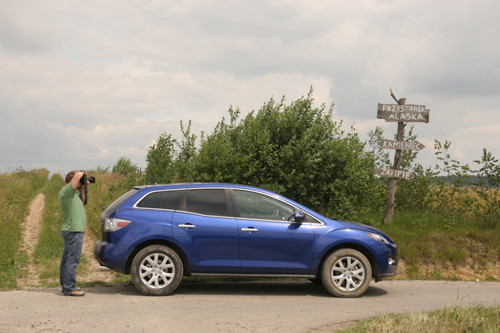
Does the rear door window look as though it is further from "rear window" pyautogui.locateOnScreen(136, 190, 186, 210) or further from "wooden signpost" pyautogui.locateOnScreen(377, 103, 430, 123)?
"wooden signpost" pyautogui.locateOnScreen(377, 103, 430, 123)

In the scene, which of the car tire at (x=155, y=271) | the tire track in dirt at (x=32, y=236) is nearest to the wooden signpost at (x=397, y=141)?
the car tire at (x=155, y=271)

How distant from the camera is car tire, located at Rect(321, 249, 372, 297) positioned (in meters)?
8.63

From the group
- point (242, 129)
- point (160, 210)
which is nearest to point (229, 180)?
point (242, 129)

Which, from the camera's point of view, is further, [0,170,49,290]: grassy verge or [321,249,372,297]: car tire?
[0,170,49,290]: grassy verge

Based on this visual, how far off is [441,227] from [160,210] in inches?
293

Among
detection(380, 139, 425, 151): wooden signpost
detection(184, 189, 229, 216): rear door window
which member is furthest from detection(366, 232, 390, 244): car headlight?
detection(380, 139, 425, 151): wooden signpost

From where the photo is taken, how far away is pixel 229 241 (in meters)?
8.53

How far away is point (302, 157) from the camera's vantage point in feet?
42.2

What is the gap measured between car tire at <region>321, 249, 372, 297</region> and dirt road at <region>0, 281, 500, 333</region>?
18cm

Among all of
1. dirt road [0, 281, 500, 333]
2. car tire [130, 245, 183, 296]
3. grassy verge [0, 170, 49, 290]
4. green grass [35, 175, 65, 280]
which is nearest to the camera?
dirt road [0, 281, 500, 333]

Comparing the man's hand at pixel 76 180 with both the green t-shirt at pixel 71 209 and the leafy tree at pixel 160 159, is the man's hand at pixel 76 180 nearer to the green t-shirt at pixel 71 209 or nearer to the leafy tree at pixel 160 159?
the green t-shirt at pixel 71 209

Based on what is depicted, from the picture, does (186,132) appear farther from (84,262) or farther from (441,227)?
(441,227)

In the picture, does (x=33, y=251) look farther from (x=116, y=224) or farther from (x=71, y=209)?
(x=116, y=224)

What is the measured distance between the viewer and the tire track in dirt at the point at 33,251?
391 inches
